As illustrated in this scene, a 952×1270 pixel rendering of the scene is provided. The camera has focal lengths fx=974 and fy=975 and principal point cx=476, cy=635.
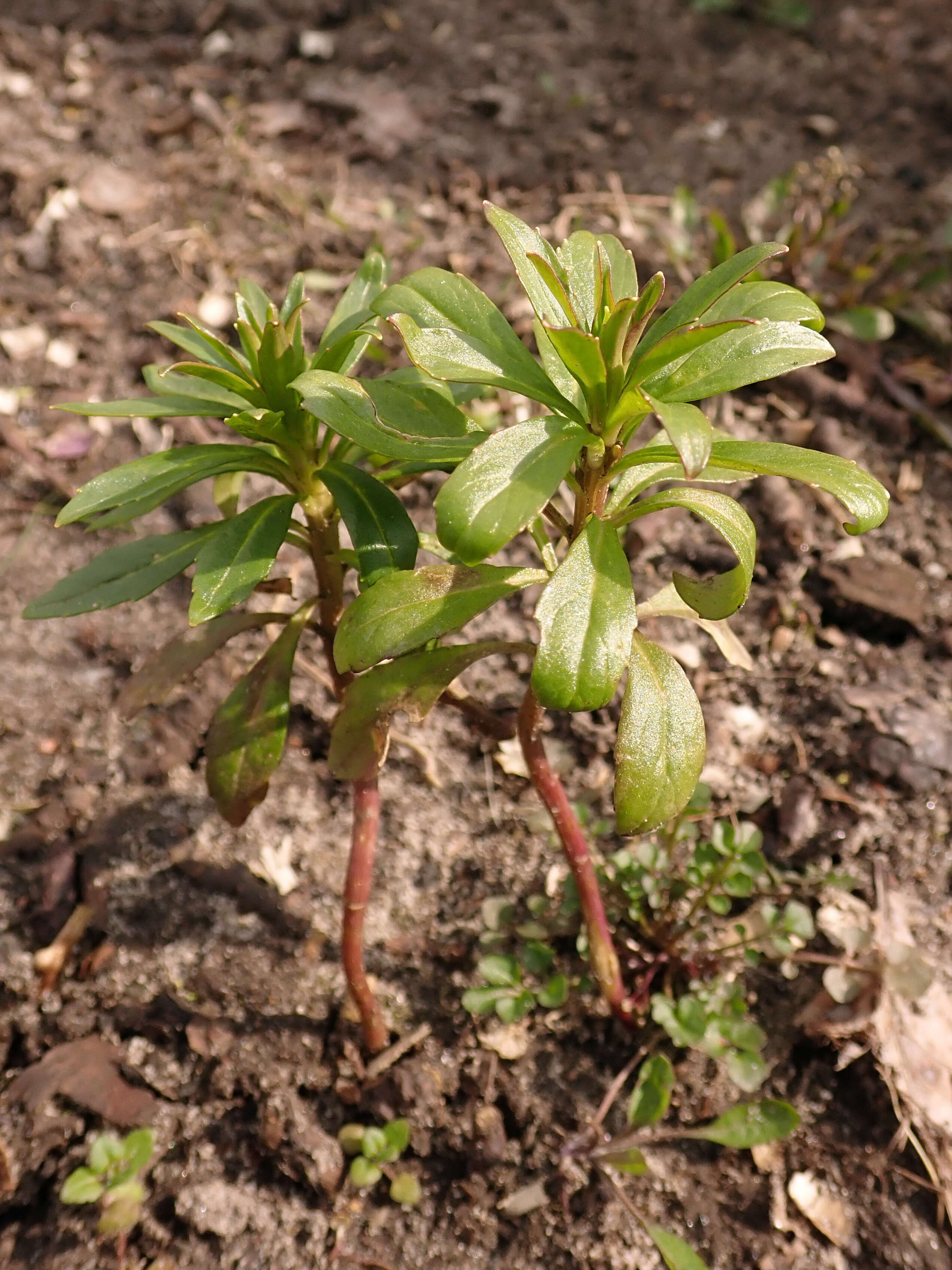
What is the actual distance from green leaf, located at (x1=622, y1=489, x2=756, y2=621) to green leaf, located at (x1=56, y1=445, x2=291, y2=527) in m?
0.71

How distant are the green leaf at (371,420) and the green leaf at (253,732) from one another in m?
0.50

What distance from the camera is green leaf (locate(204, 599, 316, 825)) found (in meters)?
1.88

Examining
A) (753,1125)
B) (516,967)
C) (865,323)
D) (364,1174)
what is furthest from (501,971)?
(865,323)

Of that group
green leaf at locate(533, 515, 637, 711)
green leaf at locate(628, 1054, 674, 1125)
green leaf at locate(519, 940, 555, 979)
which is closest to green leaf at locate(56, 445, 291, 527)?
green leaf at locate(533, 515, 637, 711)

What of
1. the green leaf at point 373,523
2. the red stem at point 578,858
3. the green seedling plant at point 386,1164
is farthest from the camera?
the green seedling plant at point 386,1164

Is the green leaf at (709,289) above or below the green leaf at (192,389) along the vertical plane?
above

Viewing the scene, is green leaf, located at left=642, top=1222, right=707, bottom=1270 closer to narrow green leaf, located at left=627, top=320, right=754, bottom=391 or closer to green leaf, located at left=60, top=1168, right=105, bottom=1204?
green leaf, located at left=60, top=1168, right=105, bottom=1204

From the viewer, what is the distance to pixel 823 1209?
2.05 meters

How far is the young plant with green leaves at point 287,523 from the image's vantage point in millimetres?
1582

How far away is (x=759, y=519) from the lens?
3.06 m

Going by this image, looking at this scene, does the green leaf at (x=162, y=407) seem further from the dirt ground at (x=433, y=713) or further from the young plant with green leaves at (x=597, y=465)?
the dirt ground at (x=433, y=713)

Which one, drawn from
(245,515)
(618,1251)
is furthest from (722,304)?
(618,1251)

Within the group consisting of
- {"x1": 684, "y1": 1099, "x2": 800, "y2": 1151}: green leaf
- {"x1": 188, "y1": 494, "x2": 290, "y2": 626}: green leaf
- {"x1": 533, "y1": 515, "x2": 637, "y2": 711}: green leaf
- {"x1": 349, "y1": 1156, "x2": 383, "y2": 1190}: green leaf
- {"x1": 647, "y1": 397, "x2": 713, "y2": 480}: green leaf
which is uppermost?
{"x1": 647, "y1": 397, "x2": 713, "y2": 480}: green leaf

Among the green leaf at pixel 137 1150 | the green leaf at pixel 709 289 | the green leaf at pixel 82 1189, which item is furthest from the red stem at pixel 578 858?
the green leaf at pixel 82 1189
